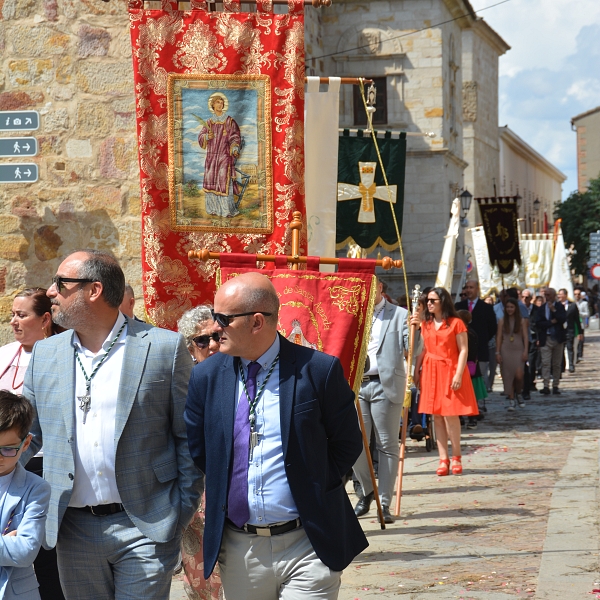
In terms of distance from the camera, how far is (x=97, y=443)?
3.80 meters

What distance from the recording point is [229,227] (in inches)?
254

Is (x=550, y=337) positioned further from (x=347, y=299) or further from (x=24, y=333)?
(x=24, y=333)

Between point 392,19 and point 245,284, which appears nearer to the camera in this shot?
point 245,284

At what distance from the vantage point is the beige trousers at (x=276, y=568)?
3660 mm

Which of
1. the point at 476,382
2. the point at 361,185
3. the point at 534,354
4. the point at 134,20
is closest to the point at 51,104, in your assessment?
the point at 134,20

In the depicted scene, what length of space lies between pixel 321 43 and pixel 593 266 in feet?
42.2

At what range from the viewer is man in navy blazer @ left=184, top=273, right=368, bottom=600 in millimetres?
3658

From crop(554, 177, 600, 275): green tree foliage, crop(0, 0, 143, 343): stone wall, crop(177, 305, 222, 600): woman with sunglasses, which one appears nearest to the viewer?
crop(177, 305, 222, 600): woman with sunglasses

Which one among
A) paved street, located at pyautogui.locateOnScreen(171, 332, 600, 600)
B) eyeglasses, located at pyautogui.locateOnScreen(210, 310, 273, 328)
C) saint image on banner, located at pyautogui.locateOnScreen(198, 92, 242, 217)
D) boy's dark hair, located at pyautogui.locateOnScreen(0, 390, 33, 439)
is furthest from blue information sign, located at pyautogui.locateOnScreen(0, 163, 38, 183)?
eyeglasses, located at pyautogui.locateOnScreen(210, 310, 273, 328)

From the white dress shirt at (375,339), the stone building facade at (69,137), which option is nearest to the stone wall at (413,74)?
the white dress shirt at (375,339)

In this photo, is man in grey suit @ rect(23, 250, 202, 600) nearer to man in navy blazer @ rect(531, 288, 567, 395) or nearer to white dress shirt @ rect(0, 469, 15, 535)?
white dress shirt @ rect(0, 469, 15, 535)

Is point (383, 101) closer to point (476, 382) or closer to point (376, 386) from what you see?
point (476, 382)

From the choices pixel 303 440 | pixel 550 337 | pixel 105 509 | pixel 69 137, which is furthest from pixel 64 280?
pixel 550 337

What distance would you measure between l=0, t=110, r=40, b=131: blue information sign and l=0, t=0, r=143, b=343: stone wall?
0.31ft
